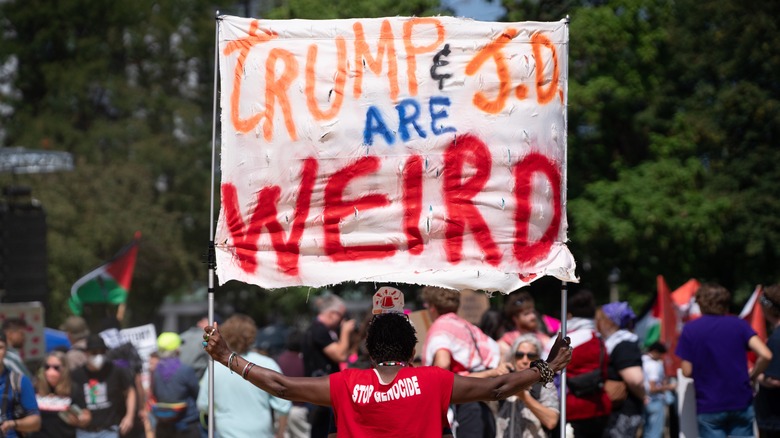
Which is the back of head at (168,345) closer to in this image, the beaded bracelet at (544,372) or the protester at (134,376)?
the protester at (134,376)

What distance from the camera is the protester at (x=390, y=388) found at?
212 inches

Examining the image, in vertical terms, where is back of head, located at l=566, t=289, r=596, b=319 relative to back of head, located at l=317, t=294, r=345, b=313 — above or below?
above

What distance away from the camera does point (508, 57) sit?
6355mm

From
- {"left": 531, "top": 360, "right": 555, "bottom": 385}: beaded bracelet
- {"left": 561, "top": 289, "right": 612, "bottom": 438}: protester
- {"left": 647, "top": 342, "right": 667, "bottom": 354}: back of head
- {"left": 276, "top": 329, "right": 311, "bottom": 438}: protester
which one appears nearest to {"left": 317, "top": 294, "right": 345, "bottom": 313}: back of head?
{"left": 276, "top": 329, "right": 311, "bottom": 438}: protester

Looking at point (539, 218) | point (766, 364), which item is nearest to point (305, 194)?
point (539, 218)

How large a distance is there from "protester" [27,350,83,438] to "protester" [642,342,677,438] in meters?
5.67

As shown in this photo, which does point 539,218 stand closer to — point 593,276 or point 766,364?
point 766,364

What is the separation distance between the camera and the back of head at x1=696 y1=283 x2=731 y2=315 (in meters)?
9.38

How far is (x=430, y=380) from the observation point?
5430 mm

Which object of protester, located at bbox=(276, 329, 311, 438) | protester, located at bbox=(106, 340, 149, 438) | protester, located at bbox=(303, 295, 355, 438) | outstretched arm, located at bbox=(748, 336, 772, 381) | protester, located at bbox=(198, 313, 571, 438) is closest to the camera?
protester, located at bbox=(198, 313, 571, 438)

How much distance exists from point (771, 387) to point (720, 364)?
0.50m

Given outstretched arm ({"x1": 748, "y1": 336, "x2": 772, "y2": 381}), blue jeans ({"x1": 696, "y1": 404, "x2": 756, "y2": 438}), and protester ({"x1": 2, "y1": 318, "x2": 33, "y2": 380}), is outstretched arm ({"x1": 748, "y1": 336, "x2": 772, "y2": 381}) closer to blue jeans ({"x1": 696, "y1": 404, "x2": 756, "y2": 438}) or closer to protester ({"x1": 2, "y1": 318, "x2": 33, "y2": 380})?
blue jeans ({"x1": 696, "y1": 404, "x2": 756, "y2": 438})

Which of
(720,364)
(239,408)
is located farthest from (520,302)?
(239,408)

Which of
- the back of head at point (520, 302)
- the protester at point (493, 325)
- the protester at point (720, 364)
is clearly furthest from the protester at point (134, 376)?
the protester at point (720, 364)
